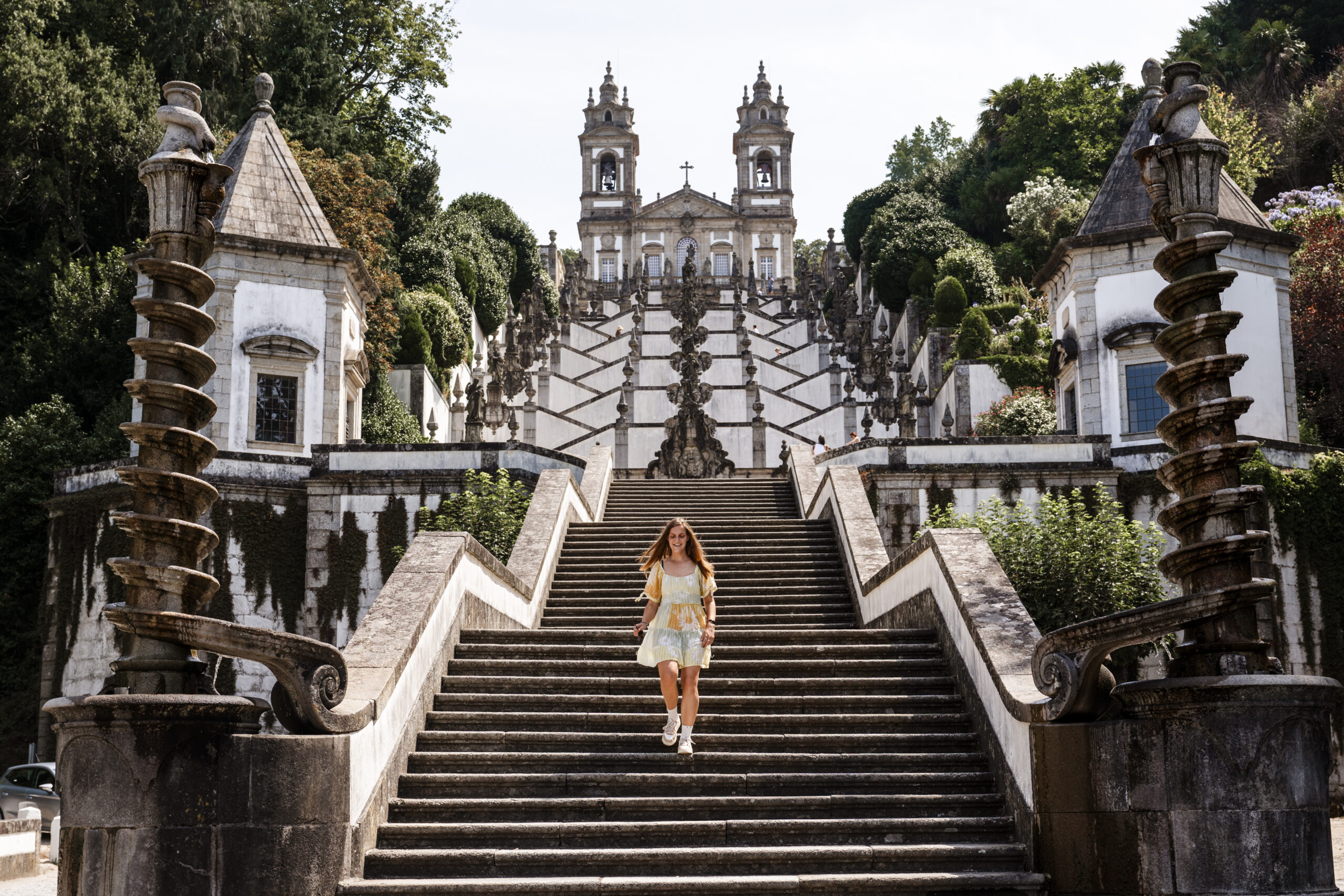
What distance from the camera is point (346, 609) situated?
20.2 metres

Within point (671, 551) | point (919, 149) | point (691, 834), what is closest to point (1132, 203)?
point (671, 551)

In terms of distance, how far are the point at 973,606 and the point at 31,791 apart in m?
13.8

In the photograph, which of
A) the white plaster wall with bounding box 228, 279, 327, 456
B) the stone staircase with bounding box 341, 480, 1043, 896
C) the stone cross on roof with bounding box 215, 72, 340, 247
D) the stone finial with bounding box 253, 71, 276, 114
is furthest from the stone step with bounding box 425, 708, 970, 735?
the stone finial with bounding box 253, 71, 276, 114

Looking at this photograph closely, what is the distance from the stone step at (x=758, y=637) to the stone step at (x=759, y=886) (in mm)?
3149

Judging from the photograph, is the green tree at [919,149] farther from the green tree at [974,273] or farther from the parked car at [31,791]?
the parked car at [31,791]

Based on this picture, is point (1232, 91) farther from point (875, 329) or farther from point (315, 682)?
point (315, 682)

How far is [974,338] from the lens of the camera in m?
34.2

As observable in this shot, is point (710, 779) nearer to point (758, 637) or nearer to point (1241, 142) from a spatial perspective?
point (758, 637)

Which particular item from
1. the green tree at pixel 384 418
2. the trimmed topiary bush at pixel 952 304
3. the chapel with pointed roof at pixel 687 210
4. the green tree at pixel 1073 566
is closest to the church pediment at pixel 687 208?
the chapel with pointed roof at pixel 687 210

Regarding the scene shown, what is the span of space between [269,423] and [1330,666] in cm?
1712

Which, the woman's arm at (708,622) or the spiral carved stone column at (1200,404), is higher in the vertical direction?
the spiral carved stone column at (1200,404)

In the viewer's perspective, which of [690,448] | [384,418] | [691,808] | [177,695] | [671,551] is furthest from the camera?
[384,418]

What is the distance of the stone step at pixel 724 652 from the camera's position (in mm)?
9750

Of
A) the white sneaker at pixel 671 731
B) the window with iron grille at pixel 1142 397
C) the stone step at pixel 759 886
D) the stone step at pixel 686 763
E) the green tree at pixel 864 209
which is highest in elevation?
the green tree at pixel 864 209
